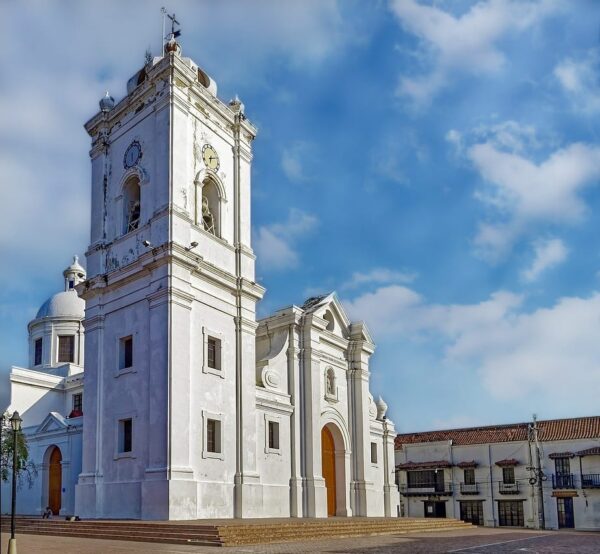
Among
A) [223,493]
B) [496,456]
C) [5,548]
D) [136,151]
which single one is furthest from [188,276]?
[496,456]

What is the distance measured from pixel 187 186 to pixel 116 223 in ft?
11.2

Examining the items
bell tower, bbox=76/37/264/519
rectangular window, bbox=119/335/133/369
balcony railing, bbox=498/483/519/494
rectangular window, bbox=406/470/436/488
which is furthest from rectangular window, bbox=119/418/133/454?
rectangular window, bbox=406/470/436/488

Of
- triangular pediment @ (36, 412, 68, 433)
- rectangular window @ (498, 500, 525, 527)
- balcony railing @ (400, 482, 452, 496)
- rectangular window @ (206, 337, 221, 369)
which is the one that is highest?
rectangular window @ (206, 337, 221, 369)

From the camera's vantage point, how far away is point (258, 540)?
19.1 meters

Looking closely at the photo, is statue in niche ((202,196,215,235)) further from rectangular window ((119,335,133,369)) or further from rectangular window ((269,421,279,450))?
rectangular window ((269,421,279,450))

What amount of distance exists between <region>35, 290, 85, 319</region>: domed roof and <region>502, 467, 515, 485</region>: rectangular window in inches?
1157

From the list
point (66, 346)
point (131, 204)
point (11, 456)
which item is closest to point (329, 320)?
point (131, 204)

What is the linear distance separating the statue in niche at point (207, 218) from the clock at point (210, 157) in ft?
3.99

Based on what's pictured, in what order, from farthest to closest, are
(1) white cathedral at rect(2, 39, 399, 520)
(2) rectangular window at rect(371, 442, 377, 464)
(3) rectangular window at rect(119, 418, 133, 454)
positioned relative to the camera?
(2) rectangular window at rect(371, 442, 377, 464) → (3) rectangular window at rect(119, 418, 133, 454) → (1) white cathedral at rect(2, 39, 399, 520)

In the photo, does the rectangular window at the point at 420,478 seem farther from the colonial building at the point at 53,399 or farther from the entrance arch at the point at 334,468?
the colonial building at the point at 53,399

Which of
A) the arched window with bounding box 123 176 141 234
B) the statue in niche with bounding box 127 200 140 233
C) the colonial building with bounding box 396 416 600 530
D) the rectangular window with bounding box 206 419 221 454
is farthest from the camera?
the colonial building with bounding box 396 416 600 530

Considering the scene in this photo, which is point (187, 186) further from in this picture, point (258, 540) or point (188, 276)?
point (258, 540)

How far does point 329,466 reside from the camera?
106 feet

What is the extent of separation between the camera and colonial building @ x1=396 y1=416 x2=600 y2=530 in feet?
154
